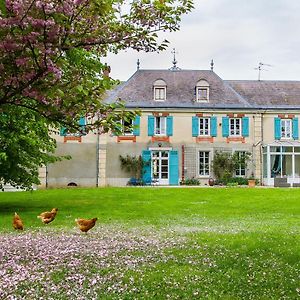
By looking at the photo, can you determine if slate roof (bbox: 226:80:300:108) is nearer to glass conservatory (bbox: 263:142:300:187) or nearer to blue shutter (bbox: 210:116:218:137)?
glass conservatory (bbox: 263:142:300:187)

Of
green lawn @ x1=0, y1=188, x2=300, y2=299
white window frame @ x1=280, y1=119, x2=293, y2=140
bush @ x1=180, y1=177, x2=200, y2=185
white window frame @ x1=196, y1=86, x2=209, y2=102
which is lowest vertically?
green lawn @ x1=0, y1=188, x2=300, y2=299

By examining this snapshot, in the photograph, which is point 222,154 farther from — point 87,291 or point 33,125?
point 87,291

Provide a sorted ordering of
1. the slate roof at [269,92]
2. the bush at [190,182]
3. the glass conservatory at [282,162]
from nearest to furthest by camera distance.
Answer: the bush at [190,182], the glass conservatory at [282,162], the slate roof at [269,92]

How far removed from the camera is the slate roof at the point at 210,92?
3531 centimetres

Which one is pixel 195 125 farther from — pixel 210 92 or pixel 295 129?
pixel 295 129

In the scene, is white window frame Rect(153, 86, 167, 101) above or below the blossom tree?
above

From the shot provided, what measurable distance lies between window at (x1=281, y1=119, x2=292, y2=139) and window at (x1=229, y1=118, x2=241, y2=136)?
3.03 metres

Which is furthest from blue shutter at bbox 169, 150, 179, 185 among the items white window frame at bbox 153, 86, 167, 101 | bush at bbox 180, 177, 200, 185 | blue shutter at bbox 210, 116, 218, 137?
white window frame at bbox 153, 86, 167, 101

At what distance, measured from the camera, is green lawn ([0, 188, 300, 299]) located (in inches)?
247

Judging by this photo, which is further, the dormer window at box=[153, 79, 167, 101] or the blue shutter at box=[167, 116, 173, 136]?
the dormer window at box=[153, 79, 167, 101]

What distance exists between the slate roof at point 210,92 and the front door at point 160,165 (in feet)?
10.4

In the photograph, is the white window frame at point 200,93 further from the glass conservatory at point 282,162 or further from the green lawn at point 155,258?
the green lawn at point 155,258

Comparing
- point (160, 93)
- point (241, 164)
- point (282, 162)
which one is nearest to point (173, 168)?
point (241, 164)

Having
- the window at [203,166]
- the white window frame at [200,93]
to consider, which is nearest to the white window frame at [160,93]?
the white window frame at [200,93]
